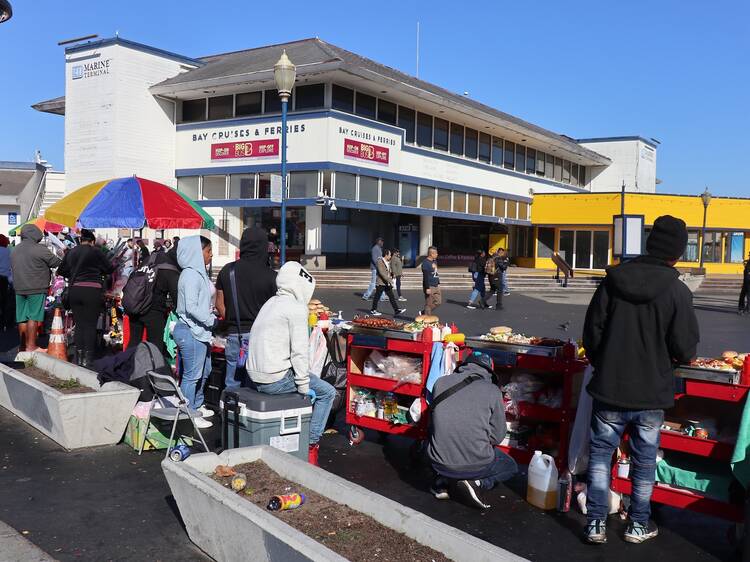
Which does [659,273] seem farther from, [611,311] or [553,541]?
[553,541]

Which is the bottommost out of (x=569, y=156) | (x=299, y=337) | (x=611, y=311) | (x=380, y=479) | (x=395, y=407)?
(x=380, y=479)

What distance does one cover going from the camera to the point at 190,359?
6.89m

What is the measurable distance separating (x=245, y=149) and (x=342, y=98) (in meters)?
4.33

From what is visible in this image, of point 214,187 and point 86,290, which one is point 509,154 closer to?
point 214,187

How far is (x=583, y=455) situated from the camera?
506 centimetres

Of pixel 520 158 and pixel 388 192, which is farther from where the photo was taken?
pixel 520 158

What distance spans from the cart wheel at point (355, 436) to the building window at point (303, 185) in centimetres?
1886

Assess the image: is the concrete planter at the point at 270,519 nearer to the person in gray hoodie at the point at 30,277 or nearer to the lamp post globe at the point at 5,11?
the lamp post globe at the point at 5,11

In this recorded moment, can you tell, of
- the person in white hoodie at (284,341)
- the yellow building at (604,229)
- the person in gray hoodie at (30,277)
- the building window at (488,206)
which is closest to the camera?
the person in white hoodie at (284,341)

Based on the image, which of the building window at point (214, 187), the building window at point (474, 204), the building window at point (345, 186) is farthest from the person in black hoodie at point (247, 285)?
the building window at point (474, 204)

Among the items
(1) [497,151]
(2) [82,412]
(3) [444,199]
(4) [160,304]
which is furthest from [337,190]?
(2) [82,412]

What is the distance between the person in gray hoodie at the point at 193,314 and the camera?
6766 millimetres

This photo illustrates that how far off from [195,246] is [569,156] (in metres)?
40.0

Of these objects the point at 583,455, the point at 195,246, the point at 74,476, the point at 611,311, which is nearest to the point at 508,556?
the point at 611,311
